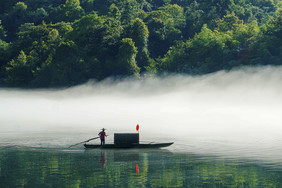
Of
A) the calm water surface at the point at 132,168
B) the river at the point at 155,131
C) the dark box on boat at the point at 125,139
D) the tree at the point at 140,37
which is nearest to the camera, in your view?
the calm water surface at the point at 132,168

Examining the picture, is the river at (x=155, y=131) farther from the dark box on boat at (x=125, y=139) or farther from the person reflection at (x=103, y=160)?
the dark box on boat at (x=125, y=139)

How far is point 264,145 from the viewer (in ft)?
258

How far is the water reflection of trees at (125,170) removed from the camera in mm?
48875

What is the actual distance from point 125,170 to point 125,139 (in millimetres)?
14256

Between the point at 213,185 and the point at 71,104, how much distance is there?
13667 centimetres

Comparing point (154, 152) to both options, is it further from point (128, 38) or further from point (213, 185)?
point (128, 38)

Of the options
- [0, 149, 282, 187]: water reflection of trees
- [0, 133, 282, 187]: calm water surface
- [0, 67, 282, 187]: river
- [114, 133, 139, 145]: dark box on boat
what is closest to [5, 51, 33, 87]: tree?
[0, 67, 282, 187]: river

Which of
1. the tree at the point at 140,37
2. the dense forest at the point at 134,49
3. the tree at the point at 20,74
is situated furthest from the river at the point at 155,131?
the tree at the point at 140,37

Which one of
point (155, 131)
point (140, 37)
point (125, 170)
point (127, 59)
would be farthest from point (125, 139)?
point (140, 37)

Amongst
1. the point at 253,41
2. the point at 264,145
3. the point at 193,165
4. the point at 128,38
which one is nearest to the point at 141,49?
the point at 128,38

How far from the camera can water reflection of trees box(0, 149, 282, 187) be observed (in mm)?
48875

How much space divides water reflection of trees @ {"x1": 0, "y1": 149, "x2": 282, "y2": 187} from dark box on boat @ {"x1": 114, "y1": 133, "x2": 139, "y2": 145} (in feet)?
5.26

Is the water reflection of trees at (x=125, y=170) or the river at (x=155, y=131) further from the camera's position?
the river at (x=155, y=131)

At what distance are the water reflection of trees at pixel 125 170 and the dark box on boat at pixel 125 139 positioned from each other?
1.60m
